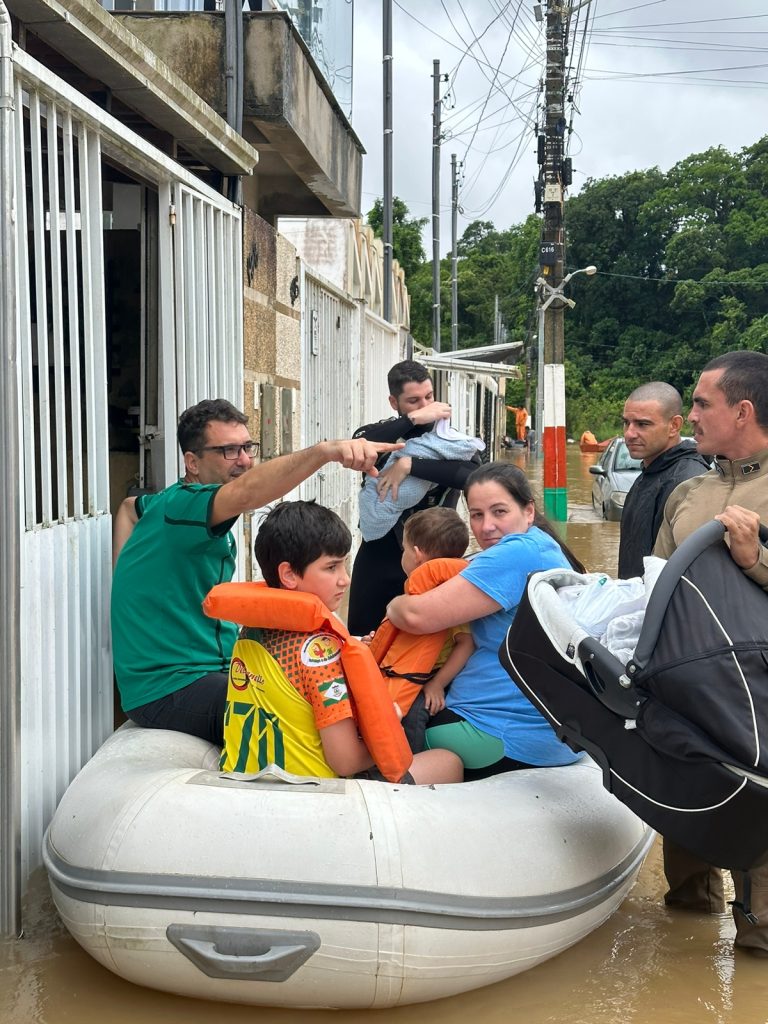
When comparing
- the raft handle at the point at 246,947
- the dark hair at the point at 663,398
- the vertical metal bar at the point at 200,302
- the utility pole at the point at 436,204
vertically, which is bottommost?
the raft handle at the point at 246,947

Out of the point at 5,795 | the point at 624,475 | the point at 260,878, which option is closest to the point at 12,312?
the point at 5,795

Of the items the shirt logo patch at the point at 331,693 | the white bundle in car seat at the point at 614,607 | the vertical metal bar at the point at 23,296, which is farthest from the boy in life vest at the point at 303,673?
the vertical metal bar at the point at 23,296

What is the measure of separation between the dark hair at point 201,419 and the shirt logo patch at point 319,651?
1043mm

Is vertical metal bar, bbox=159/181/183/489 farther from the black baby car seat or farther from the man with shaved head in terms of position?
the black baby car seat

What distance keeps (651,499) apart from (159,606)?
2.24 m

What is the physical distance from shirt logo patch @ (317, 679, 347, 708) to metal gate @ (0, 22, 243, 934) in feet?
3.02

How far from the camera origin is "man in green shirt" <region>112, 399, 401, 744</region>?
12.1ft

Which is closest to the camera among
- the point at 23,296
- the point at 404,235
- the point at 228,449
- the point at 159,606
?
the point at 23,296

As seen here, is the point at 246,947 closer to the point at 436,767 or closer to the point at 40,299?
the point at 436,767

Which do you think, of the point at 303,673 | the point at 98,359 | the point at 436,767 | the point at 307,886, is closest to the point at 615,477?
the point at 98,359

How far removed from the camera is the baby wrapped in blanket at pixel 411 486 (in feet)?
16.7

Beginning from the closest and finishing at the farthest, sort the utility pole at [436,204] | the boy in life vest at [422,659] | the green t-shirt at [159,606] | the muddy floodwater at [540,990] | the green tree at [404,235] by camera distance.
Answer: the muddy floodwater at [540,990] → the boy in life vest at [422,659] → the green t-shirt at [159,606] → the utility pole at [436,204] → the green tree at [404,235]

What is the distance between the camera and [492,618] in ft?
12.0

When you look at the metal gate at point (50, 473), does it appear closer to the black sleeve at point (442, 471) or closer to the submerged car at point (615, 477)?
the black sleeve at point (442, 471)
